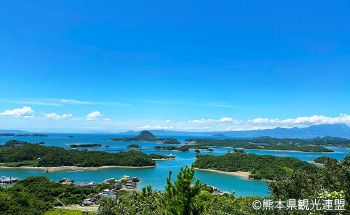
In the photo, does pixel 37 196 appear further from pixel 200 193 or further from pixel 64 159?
pixel 64 159

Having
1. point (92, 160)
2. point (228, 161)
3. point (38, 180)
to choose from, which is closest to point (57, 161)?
point (92, 160)

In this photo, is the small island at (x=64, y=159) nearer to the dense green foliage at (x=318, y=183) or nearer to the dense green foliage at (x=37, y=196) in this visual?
the dense green foliage at (x=37, y=196)

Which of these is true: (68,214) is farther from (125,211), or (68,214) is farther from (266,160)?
(266,160)

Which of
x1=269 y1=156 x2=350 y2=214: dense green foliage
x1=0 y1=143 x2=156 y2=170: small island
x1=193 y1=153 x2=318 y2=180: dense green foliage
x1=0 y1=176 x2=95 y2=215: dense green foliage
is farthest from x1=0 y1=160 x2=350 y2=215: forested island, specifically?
x1=0 y1=143 x2=156 y2=170: small island

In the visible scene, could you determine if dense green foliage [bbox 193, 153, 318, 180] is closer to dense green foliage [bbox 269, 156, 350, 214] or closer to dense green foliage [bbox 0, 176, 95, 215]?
dense green foliage [bbox 0, 176, 95, 215]

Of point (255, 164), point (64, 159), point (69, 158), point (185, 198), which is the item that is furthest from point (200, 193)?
point (69, 158)
